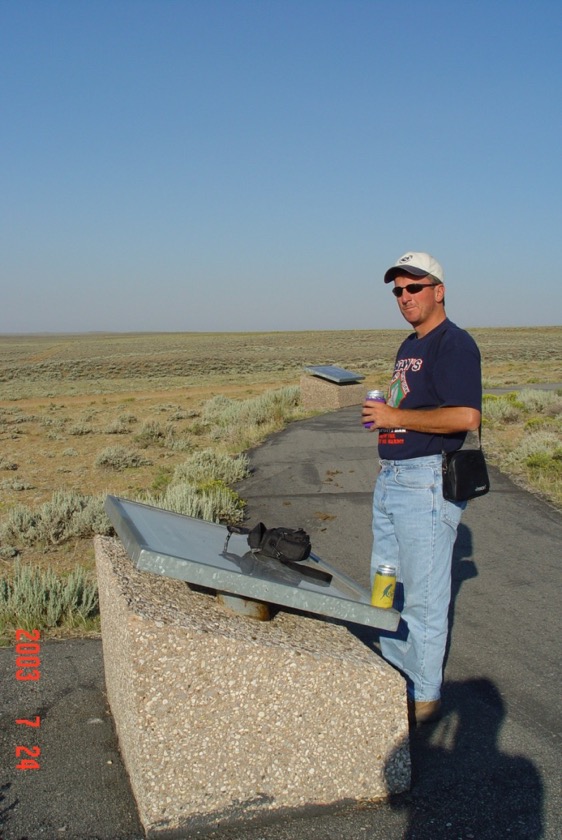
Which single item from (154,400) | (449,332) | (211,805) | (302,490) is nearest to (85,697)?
(211,805)

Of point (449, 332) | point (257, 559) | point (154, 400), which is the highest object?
point (449, 332)

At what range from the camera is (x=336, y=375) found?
56.5 feet

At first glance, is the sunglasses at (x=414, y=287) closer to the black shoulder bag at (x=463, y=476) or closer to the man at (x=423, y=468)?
the man at (x=423, y=468)

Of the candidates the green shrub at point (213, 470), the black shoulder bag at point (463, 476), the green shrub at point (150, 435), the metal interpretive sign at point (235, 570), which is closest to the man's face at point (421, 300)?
the black shoulder bag at point (463, 476)

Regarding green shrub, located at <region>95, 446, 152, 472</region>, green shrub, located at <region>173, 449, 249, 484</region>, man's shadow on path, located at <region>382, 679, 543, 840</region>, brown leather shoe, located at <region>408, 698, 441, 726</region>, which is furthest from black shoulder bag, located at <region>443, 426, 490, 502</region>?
green shrub, located at <region>95, 446, 152, 472</region>

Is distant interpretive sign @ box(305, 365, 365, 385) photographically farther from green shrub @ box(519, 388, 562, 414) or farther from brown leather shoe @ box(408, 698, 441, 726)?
brown leather shoe @ box(408, 698, 441, 726)

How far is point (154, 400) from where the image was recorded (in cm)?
2764

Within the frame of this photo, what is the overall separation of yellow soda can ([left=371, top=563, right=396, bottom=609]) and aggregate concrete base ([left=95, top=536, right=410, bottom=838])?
14.2 inches

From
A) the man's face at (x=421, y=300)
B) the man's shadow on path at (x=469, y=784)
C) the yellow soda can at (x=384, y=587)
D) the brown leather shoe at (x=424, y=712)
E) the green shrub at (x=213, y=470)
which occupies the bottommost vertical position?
the green shrub at (x=213, y=470)

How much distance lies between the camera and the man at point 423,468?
3.31 m

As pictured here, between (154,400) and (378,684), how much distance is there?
25409 millimetres

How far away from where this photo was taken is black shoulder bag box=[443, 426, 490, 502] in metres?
3.27

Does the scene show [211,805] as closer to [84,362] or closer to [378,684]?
[378,684]

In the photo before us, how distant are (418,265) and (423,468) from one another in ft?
3.04
